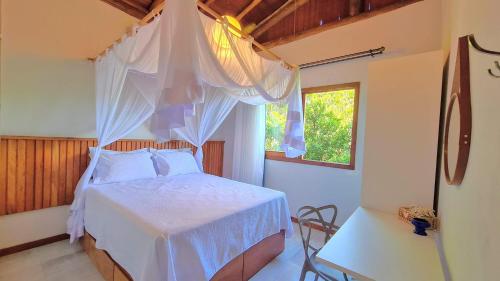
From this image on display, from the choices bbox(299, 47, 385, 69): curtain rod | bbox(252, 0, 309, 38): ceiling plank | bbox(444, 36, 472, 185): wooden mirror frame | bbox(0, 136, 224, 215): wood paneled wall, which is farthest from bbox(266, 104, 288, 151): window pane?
bbox(444, 36, 472, 185): wooden mirror frame

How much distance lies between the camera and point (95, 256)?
2.16m

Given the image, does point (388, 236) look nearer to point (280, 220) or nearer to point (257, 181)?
point (280, 220)

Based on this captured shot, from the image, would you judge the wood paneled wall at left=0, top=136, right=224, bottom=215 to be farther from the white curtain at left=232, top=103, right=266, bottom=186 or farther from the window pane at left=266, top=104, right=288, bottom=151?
the window pane at left=266, top=104, right=288, bottom=151

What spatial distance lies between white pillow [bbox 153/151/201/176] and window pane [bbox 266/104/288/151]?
1346mm

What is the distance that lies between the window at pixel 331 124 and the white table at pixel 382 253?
5.28 feet

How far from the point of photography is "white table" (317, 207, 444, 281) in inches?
42.0

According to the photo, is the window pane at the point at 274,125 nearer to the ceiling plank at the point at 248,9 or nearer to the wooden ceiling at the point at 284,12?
the wooden ceiling at the point at 284,12

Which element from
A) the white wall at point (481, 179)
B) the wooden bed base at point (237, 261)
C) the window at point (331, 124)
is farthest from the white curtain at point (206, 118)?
the white wall at point (481, 179)

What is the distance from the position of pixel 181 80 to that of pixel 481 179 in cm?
142

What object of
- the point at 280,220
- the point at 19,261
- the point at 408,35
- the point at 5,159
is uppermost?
the point at 408,35

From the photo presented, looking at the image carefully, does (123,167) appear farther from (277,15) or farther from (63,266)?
(277,15)

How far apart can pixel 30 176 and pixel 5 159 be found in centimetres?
27

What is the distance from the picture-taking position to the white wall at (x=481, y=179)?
636 mm

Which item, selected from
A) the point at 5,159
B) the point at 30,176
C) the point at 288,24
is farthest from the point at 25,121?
the point at 288,24
